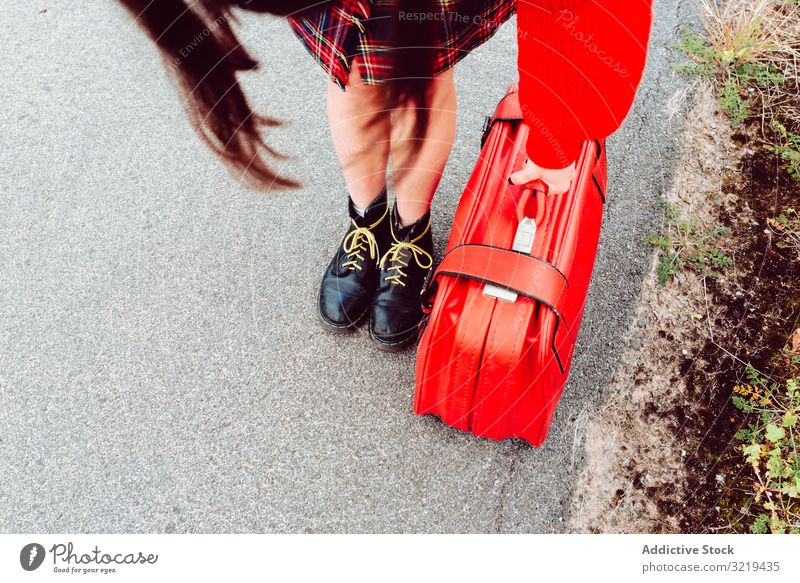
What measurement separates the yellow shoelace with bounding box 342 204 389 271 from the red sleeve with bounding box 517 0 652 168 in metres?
0.65

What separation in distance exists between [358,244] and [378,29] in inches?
27.9

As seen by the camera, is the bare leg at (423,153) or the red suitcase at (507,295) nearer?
the red suitcase at (507,295)

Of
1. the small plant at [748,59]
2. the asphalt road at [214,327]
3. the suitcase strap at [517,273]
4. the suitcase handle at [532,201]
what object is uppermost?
the small plant at [748,59]

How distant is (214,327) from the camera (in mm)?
1497

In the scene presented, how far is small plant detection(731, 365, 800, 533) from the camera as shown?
122 centimetres

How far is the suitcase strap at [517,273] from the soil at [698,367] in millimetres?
451

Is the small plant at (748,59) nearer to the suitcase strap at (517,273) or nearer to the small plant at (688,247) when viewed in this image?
the small plant at (688,247)

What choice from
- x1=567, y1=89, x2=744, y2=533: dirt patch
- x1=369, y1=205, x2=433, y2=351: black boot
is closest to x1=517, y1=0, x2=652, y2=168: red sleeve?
x1=369, y1=205, x2=433, y2=351: black boot

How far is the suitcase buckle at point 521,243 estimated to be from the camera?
1.01m

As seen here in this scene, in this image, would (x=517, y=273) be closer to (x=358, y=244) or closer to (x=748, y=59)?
(x=358, y=244)

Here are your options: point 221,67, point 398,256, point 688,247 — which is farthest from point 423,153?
point 688,247

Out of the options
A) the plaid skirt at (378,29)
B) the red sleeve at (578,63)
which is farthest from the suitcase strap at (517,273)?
the plaid skirt at (378,29)

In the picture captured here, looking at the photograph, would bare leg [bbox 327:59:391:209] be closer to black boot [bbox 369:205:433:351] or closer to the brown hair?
black boot [bbox 369:205:433:351]
